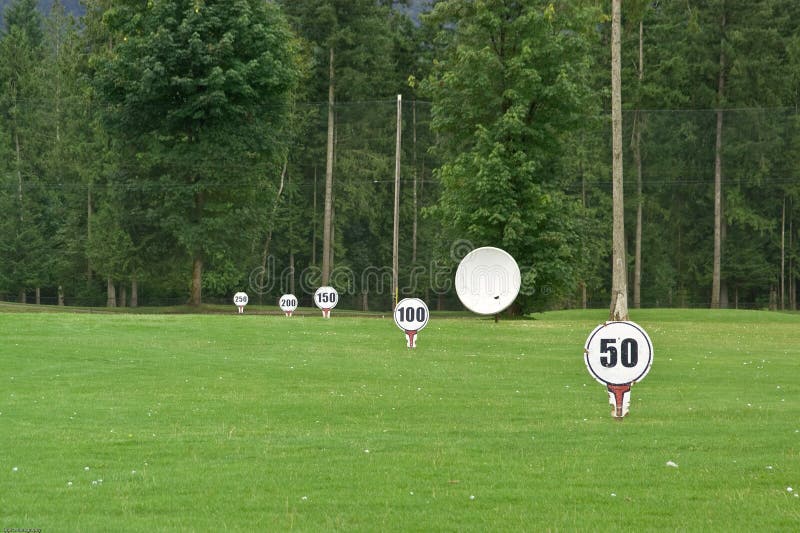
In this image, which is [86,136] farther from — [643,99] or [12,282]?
[643,99]

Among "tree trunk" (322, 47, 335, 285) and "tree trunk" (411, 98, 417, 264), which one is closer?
"tree trunk" (322, 47, 335, 285)

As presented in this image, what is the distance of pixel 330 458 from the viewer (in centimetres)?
1123

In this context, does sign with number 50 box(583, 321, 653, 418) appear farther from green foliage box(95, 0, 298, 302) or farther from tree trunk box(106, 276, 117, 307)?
tree trunk box(106, 276, 117, 307)

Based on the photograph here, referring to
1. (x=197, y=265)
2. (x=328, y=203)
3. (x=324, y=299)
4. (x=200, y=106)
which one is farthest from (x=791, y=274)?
(x=324, y=299)

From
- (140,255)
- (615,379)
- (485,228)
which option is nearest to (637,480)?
(615,379)

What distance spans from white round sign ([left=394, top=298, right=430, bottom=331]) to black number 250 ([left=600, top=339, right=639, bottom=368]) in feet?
39.4

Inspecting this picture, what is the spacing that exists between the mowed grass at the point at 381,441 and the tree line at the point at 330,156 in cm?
2608

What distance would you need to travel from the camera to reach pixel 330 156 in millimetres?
63375

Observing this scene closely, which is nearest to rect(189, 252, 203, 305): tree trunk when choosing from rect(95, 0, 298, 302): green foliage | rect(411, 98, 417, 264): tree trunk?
rect(95, 0, 298, 302): green foliage

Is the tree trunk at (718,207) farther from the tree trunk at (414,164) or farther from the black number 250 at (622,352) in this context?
the black number 250 at (622,352)

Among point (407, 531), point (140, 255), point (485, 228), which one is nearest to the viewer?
point (407, 531)

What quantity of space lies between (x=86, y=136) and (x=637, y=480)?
202 ft

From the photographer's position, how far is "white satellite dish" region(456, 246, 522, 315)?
32.3 meters

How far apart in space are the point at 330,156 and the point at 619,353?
50.4 metres
